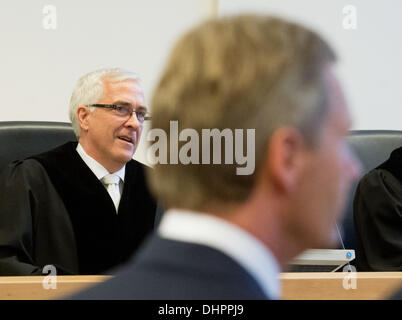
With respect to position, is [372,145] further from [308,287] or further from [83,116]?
[308,287]

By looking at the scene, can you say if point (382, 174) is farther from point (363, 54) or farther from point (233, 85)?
point (233, 85)

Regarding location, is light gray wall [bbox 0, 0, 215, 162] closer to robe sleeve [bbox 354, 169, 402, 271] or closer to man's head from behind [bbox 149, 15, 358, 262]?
robe sleeve [bbox 354, 169, 402, 271]

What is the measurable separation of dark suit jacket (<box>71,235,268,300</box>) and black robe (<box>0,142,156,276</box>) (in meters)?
2.03

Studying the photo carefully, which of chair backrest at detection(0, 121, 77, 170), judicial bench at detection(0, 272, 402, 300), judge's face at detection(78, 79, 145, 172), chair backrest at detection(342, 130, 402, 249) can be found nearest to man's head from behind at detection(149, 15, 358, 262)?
judicial bench at detection(0, 272, 402, 300)

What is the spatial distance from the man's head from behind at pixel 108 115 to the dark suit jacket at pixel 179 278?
2.26m

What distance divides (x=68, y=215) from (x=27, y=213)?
0.64 ft

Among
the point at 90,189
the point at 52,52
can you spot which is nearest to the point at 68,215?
the point at 90,189

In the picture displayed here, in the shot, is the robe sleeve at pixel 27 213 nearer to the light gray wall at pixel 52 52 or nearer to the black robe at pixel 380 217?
the light gray wall at pixel 52 52

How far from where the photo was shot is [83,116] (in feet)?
9.63

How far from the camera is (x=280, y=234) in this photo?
2.32 feet

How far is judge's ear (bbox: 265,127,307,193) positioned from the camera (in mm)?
673

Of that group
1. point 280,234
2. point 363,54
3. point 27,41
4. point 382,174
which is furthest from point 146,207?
point 280,234

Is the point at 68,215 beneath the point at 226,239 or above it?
beneath

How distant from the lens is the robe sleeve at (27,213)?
2.57 meters
